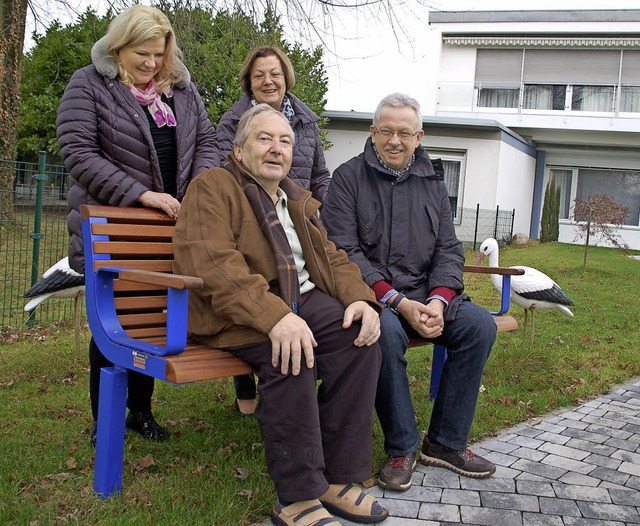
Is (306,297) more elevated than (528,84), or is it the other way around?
(528,84)

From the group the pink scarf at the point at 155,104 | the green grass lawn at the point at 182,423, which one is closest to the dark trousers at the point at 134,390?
the green grass lawn at the point at 182,423

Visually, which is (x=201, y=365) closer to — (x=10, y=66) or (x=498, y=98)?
(x=10, y=66)

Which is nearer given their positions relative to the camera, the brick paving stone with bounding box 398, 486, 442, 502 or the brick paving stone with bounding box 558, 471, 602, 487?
the brick paving stone with bounding box 398, 486, 442, 502

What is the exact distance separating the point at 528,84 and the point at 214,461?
78.7 ft

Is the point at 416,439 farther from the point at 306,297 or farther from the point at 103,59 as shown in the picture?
the point at 103,59

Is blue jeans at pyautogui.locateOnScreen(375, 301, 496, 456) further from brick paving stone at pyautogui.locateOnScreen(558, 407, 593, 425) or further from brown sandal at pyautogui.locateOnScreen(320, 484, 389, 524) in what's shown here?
brick paving stone at pyautogui.locateOnScreen(558, 407, 593, 425)

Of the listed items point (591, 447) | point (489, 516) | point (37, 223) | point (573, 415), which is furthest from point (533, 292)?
point (37, 223)

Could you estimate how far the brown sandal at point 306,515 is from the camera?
2674 mm

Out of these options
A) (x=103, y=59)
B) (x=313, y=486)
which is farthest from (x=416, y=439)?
(x=103, y=59)

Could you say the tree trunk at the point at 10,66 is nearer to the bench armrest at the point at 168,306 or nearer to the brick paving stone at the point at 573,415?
the bench armrest at the point at 168,306

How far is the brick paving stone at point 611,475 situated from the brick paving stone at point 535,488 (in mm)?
346

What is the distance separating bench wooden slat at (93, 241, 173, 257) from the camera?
3.15 m

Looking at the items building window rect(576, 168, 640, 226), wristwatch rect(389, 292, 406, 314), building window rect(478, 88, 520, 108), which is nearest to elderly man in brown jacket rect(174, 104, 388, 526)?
wristwatch rect(389, 292, 406, 314)

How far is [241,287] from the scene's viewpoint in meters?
2.74
